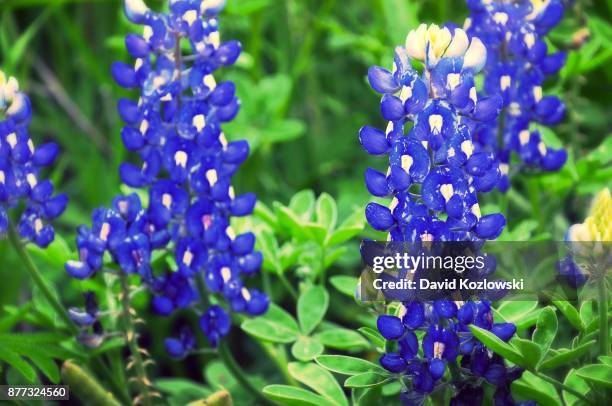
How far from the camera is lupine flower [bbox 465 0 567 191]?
225cm

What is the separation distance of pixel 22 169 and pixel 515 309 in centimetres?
107

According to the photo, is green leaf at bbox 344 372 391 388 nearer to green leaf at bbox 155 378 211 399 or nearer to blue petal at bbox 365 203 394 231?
blue petal at bbox 365 203 394 231

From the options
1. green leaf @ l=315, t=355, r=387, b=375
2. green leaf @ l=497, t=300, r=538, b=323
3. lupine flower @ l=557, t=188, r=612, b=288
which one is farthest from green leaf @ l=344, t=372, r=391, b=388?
lupine flower @ l=557, t=188, r=612, b=288

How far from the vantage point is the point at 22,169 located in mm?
2027

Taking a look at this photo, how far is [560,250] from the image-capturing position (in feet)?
7.06

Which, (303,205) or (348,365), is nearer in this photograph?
(348,365)

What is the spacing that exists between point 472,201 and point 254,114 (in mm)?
1411

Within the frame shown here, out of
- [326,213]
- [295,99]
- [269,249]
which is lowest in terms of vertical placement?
[269,249]

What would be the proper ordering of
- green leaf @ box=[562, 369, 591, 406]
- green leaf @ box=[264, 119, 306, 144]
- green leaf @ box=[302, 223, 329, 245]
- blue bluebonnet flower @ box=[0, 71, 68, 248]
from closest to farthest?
green leaf @ box=[562, 369, 591, 406] → blue bluebonnet flower @ box=[0, 71, 68, 248] → green leaf @ box=[302, 223, 329, 245] → green leaf @ box=[264, 119, 306, 144]

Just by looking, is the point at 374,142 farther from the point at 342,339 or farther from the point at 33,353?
the point at 33,353

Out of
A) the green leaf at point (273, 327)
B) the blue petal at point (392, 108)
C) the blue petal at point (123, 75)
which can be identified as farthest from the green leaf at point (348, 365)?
the blue petal at point (123, 75)

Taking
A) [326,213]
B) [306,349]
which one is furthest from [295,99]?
[306,349]

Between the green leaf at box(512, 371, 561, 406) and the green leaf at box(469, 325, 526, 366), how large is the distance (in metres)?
0.13

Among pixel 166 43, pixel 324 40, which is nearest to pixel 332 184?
pixel 324 40
